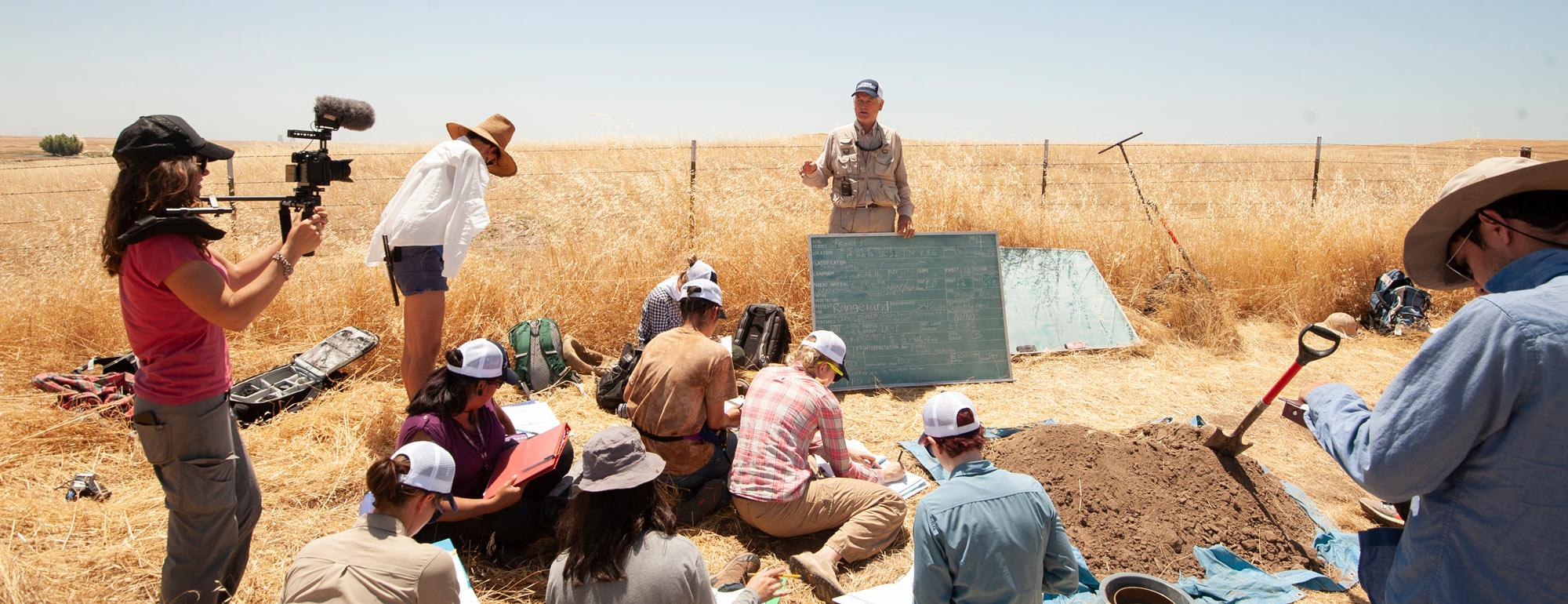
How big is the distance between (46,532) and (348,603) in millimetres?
2606

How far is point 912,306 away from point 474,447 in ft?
12.9

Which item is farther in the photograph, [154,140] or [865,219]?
[865,219]

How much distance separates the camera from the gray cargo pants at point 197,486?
2896mm

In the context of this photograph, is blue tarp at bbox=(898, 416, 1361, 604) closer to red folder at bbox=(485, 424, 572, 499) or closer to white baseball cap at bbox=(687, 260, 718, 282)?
red folder at bbox=(485, 424, 572, 499)

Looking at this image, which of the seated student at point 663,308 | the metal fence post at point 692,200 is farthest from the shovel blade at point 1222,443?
the metal fence post at point 692,200

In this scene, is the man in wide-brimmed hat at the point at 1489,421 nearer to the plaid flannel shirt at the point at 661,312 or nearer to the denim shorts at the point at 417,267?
the denim shorts at the point at 417,267

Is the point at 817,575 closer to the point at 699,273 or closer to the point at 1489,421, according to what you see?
the point at 1489,421

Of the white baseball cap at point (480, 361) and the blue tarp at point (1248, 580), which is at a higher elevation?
the white baseball cap at point (480, 361)

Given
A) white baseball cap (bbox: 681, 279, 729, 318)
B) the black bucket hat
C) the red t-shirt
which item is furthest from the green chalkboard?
the black bucket hat

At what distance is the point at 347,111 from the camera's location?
398 centimetres

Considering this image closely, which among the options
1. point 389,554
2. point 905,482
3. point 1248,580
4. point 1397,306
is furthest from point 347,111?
point 1397,306

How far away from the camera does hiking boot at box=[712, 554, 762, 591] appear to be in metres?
3.61

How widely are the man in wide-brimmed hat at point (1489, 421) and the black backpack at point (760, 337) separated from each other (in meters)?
4.82

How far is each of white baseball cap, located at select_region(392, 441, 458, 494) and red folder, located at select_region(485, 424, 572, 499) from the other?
106 centimetres
